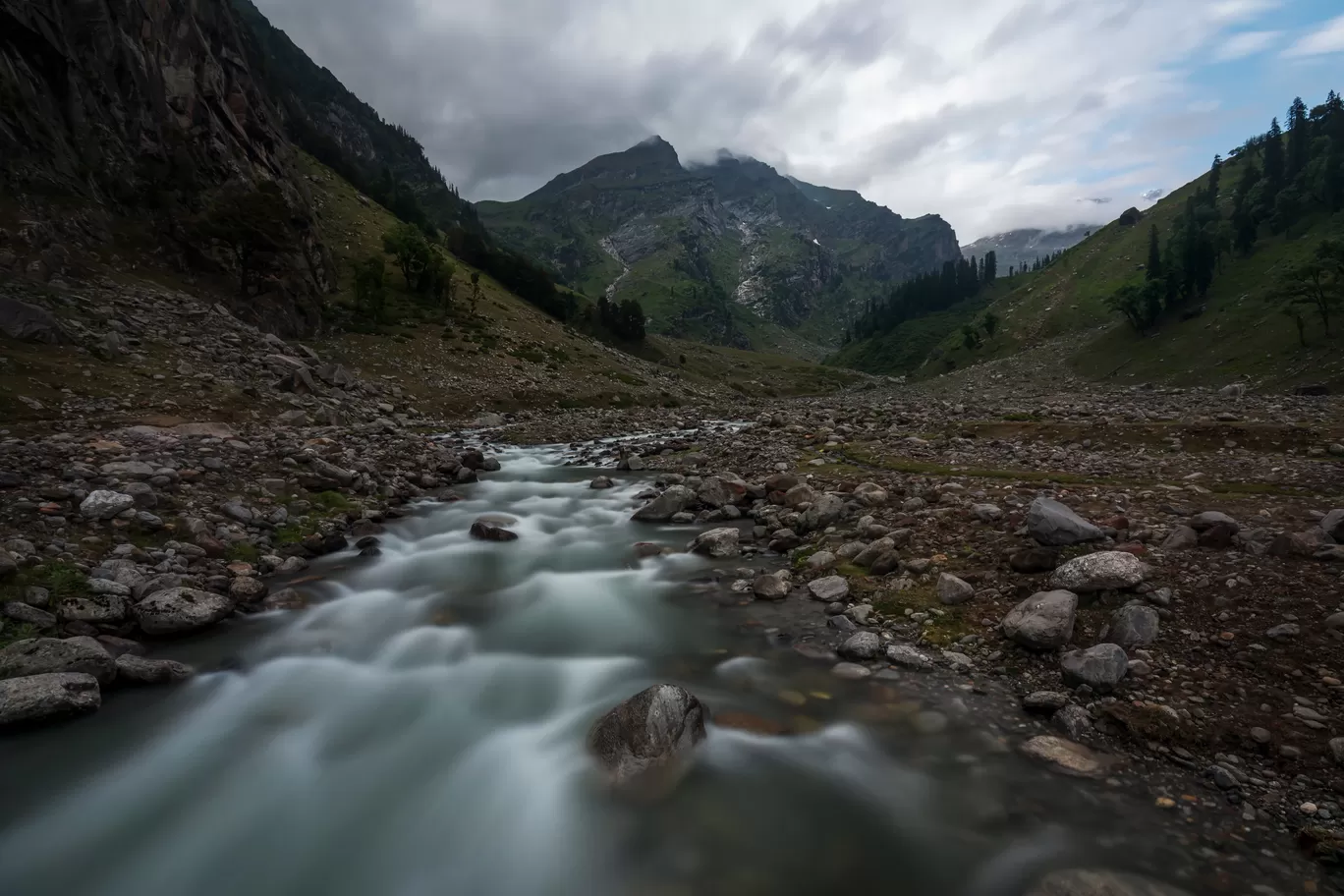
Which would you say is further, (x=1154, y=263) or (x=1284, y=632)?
(x=1154, y=263)

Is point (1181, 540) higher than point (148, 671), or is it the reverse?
point (1181, 540)

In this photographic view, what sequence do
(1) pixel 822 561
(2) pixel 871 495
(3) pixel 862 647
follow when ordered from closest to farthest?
1. (3) pixel 862 647
2. (1) pixel 822 561
3. (2) pixel 871 495

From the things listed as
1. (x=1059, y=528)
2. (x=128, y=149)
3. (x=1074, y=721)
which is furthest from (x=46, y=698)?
(x=128, y=149)

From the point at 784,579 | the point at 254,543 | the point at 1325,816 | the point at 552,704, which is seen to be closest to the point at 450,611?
the point at 552,704

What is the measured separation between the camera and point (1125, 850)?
514cm

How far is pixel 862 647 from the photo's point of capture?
341 inches

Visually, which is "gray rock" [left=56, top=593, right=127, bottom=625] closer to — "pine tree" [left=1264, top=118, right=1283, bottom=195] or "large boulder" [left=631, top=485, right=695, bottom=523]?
"large boulder" [left=631, top=485, right=695, bottom=523]

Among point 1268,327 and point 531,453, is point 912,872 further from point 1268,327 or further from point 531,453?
point 1268,327

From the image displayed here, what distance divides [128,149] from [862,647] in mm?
63707

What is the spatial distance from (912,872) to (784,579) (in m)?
5.96

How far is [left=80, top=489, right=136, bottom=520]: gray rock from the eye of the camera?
10.9 meters

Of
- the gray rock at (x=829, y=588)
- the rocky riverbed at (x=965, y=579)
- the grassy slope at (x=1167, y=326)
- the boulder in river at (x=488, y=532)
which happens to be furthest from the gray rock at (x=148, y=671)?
the grassy slope at (x=1167, y=326)

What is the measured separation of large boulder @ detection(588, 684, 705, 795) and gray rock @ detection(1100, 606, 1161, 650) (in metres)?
5.29

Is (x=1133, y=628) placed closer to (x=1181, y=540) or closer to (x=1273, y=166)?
(x=1181, y=540)
